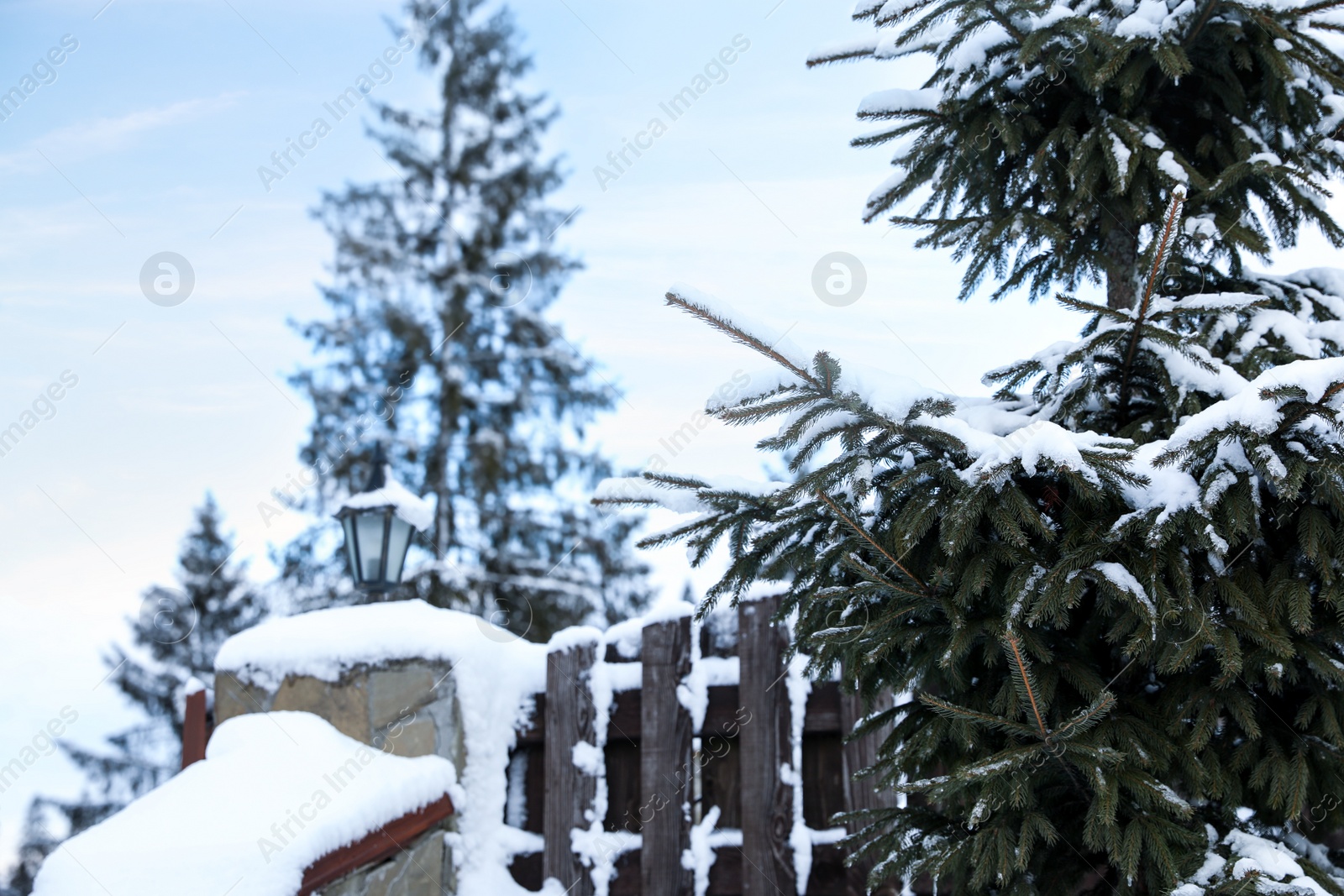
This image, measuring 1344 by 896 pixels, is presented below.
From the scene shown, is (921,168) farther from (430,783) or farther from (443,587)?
(443,587)

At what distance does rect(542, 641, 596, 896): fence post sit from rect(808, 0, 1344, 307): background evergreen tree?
187 cm

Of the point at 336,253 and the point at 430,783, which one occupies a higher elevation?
the point at 336,253

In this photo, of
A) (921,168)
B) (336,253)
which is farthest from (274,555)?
(921,168)

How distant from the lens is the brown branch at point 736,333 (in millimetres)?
1553

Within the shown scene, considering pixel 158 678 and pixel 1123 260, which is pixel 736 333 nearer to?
pixel 1123 260

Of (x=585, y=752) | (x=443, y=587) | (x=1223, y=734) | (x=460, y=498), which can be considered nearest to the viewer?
(x=1223, y=734)

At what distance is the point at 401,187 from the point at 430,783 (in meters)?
9.74

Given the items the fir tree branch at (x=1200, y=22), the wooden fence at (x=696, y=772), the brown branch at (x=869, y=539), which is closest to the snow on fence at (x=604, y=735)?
the wooden fence at (x=696, y=772)

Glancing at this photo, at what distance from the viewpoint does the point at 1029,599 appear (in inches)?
62.1

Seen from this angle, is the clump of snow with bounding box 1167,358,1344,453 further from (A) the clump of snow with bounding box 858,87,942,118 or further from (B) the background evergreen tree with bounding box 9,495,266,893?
(B) the background evergreen tree with bounding box 9,495,266,893

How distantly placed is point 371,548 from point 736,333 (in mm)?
2520

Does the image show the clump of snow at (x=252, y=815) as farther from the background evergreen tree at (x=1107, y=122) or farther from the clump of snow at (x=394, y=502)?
the background evergreen tree at (x=1107, y=122)

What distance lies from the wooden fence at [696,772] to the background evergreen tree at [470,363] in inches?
276

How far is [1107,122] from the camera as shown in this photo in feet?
6.68
